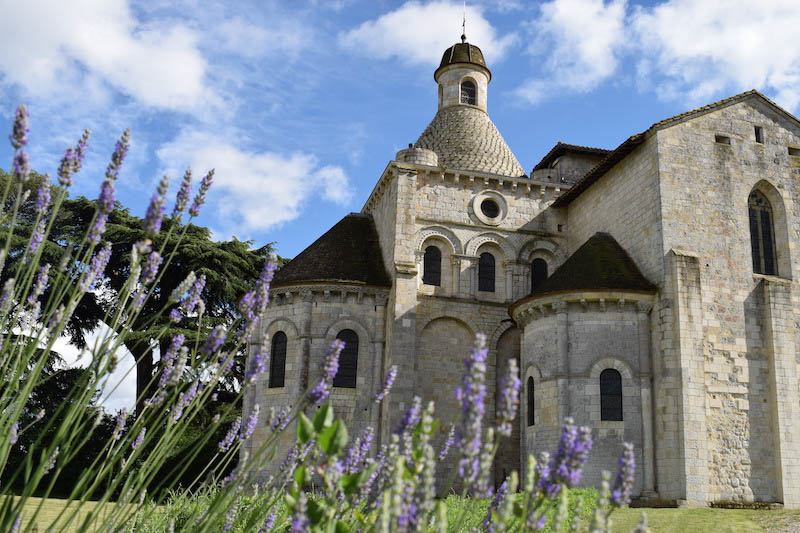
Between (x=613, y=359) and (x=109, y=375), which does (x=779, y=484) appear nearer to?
(x=613, y=359)

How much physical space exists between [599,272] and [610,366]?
2593 millimetres

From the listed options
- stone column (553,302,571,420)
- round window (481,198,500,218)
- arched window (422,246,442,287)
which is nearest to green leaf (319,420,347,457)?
stone column (553,302,571,420)

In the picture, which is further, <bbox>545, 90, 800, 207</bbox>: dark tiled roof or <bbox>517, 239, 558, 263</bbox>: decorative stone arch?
<bbox>517, 239, 558, 263</bbox>: decorative stone arch

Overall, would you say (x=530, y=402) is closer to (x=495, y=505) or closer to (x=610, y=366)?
(x=610, y=366)

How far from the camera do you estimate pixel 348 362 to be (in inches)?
924

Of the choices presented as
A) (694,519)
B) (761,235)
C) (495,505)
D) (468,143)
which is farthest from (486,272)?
(495,505)

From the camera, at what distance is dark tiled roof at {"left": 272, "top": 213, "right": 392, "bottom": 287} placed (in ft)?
79.4

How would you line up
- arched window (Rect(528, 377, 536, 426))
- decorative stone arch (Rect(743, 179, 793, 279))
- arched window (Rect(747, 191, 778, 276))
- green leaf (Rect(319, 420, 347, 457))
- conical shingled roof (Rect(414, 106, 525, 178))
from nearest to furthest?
green leaf (Rect(319, 420, 347, 457))
arched window (Rect(528, 377, 536, 426))
decorative stone arch (Rect(743, 179, 793, 279))
arched window (Rect(747, 191, 778, 276))
conical shingled roof (Rect(414, 106, 525, 178))

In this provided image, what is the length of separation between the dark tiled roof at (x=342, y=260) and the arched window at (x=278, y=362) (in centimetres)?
172

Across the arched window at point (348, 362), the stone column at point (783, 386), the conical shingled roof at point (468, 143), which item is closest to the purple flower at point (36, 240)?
the arched window at point (348, 362)

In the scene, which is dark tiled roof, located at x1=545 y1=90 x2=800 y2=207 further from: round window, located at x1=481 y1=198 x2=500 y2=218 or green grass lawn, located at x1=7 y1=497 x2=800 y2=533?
green grass lawn, located at x1=7 y1=497 x2=800 y2=533

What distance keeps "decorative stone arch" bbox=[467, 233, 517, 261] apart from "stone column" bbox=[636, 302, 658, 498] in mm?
5992

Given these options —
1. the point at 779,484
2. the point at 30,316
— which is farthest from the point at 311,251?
the point at 30,316

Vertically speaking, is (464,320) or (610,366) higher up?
(464,320)
